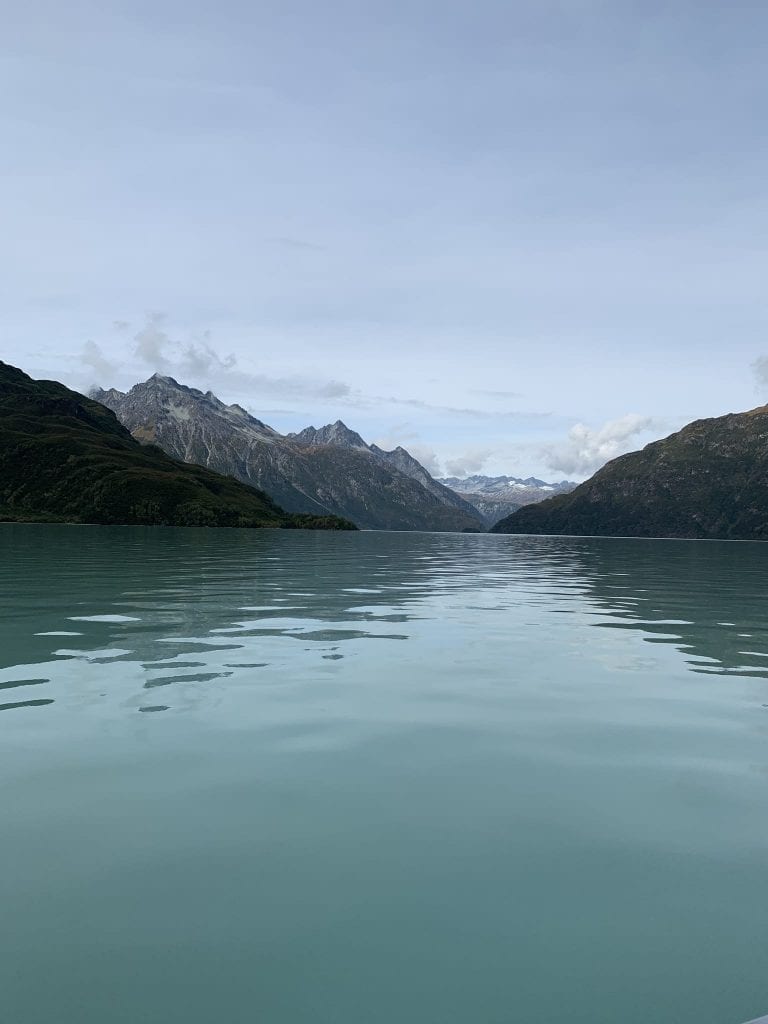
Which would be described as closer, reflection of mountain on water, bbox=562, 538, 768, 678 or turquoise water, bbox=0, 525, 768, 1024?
turquoise water, bbox=0, 525, 768, 1024

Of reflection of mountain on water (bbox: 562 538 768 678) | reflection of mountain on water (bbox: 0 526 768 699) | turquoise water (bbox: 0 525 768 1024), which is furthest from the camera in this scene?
reflection of mountain on water (bbox: 562 538 768 678)

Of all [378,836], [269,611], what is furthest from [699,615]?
[378,836]

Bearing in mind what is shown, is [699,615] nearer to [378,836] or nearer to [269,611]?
[269,611]

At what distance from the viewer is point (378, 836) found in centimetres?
1084

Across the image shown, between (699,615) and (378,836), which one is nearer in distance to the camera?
(378,836)

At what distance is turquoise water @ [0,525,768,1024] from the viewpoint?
7258mm

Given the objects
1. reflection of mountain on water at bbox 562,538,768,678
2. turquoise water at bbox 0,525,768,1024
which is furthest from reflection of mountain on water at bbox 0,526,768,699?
turquoise water at bbox 0,525,768,1024

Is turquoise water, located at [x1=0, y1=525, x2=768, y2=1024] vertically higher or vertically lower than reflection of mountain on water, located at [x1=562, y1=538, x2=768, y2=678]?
higher

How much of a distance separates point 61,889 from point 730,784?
37.5 ft

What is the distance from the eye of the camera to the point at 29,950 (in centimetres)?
768

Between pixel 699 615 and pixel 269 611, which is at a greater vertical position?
pixel 269 611

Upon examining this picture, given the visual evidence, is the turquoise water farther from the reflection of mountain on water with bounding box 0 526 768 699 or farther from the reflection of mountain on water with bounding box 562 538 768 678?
the reflection of mountain on water with bounding box 562 538 768 678

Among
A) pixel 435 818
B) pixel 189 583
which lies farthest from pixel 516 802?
pixel 189 583

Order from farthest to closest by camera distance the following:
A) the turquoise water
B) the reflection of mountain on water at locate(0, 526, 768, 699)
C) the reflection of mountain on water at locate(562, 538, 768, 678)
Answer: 1. the reflection of mountain on water at locate(562, 538, 768, 678)
2. the reflection of mountain on water at locate(0, 526, 768, 699)
3. the turquoise water
